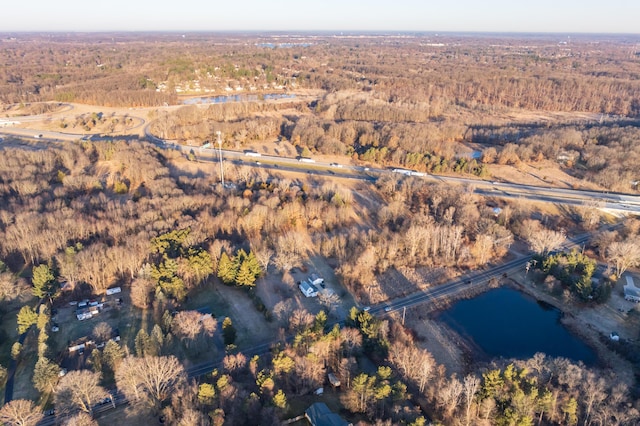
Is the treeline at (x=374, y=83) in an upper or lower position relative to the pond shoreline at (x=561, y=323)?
upper

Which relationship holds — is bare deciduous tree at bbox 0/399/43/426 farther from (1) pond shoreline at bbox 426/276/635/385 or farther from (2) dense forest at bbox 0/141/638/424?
(1) pond shoreline at bbox 426/276/635/385

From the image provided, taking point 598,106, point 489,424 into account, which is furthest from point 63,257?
point 598,106

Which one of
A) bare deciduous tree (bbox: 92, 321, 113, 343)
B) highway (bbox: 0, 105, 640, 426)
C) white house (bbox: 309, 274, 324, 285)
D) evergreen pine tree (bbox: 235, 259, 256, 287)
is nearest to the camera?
bare deciduous tree (bbox: 92, 321, 113, 343)

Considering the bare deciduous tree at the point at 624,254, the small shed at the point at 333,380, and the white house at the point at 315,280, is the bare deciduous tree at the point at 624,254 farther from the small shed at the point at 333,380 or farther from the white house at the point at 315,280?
the small shed at the point at 333,380

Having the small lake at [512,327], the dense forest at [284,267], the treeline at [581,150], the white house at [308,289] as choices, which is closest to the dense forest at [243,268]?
the dense forest at [284,267]

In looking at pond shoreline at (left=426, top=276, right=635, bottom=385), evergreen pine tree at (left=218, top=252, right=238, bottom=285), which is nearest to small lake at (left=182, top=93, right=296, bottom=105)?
evergreen pine tree at (left=218, top=252, right=238, bottom=285)

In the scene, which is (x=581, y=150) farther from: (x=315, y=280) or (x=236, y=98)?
(x=236, y=98)
